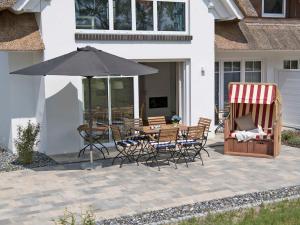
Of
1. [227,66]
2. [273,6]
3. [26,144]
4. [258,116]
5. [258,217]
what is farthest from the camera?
[273,6]

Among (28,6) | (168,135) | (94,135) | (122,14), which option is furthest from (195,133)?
(28,6)

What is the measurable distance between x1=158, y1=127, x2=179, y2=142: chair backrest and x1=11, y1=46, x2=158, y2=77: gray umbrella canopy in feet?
4.91

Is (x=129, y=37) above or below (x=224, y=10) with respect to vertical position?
below

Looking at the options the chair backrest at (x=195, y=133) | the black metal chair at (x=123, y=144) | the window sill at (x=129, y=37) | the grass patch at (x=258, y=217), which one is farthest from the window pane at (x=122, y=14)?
the grass patch at (x=258, y=217)

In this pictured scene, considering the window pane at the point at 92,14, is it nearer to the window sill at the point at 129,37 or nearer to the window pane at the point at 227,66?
the window sill at the point at 129,37

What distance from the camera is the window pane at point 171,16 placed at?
13.7m

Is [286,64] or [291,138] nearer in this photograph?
[291,138]

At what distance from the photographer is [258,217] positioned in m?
7.27

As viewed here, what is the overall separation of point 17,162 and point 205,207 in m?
5.96

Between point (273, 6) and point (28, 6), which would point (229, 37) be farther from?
point (28, 6)

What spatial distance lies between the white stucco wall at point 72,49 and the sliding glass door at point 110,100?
52cm

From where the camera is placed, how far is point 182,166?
11180mm

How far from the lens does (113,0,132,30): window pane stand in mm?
12984

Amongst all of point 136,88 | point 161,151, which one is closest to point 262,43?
point 136,88
